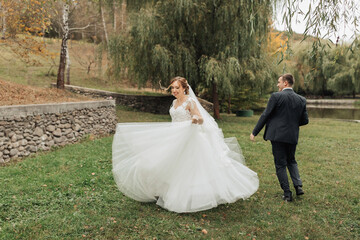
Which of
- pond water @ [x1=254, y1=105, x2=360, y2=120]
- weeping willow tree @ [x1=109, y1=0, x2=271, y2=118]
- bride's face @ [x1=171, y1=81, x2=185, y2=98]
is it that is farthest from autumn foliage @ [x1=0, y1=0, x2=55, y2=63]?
pond water @ [x1=254, y1=105, x2=360, y2=120]

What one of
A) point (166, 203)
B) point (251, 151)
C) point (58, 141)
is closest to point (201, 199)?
point (166, 203)

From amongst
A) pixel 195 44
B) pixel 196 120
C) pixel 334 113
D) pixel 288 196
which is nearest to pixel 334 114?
pixel 334 113

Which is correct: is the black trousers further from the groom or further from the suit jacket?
the suit jacket

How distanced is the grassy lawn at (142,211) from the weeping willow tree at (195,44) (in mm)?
7906

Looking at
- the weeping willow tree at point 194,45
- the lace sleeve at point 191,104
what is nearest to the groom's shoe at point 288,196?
the lace sleeve at point 191,104

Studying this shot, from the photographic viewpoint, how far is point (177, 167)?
12.6 feet

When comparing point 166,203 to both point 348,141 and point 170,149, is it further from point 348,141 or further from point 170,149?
point 348,141

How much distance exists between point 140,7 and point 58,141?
920 centimetres

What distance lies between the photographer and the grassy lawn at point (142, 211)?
3377 mm

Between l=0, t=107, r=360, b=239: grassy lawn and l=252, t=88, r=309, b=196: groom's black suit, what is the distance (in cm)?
64

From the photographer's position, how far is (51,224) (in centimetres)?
349

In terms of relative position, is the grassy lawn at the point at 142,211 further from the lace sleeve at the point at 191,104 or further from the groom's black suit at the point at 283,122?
the lace sleeve at the point at 191,104

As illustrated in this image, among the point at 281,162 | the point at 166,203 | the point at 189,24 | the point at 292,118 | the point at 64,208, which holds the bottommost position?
the point at 64,208

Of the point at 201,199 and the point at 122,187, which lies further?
the point at 122,187
